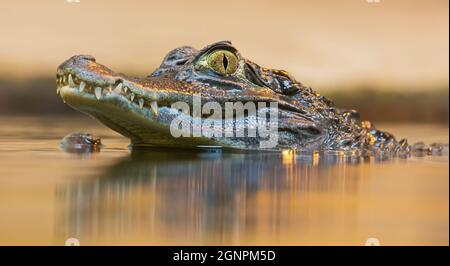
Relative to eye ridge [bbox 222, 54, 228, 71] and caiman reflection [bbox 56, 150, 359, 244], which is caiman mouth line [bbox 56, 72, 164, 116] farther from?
eye ridge [bbox 222, 54, 228, 71]

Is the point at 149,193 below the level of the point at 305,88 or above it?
below

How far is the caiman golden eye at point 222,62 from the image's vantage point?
4262 mm

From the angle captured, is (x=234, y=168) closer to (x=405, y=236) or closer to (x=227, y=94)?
(x=227, y=94)

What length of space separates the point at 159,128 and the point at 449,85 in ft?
22.7

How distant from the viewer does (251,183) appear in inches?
115

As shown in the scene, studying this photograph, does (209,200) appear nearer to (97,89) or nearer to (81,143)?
(97,89)

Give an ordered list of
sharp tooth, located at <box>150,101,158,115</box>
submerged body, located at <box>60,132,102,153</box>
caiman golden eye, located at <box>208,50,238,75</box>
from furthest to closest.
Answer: submerged body, located at <box>60,132,102,153</box> → caiman golden eye, located at <box>208,50,238,75</box> → sharp tooth, located at <box>150,101,158,115</box>

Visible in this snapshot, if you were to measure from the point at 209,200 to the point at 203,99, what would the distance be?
1659mm

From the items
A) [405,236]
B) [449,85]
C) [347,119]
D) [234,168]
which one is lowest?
[405,236]

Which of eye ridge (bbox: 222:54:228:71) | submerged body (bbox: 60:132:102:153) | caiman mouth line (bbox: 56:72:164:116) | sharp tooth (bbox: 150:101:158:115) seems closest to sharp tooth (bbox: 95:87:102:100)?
caiman mouth line (bbox: 56:72:164:116)

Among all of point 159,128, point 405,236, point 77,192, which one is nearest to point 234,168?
point 159,128

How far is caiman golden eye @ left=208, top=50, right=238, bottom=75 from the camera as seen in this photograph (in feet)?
14.0

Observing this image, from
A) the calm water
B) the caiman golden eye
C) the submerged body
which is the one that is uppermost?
the caiman golden eye

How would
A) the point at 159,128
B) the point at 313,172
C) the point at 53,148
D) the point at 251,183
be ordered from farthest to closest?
the point at 53,148 < the point at 159,128 < the point at 313,172 < the point at 251,183
